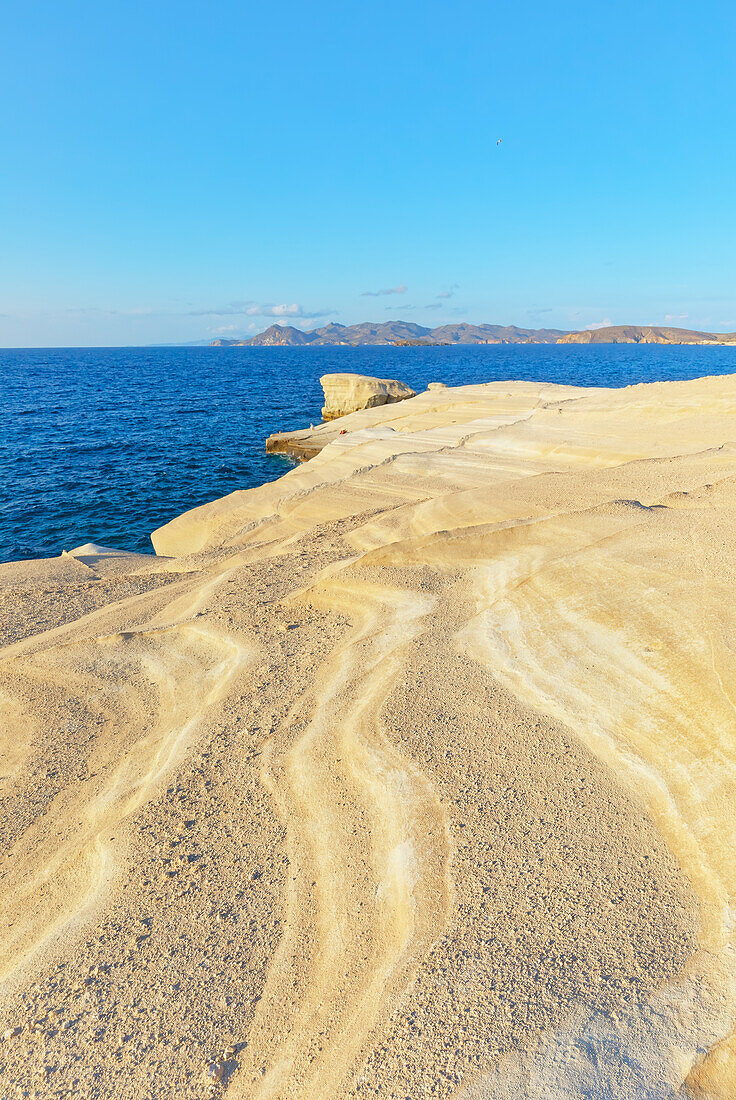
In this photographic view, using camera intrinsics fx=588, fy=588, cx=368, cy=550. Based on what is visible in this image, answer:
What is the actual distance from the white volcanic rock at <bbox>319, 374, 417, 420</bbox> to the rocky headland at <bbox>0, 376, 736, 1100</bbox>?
33.7 meters

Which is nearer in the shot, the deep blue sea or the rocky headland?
the rocky headland

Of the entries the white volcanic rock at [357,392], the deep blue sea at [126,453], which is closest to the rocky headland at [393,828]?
the deep blue sea at [126,453]

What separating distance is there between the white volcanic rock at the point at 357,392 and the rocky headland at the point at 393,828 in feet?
110

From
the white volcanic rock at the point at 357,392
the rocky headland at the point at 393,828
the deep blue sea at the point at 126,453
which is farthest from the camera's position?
the white volcanic rock at the point at 357,392

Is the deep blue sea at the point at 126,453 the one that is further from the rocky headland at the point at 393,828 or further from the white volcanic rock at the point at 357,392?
the rocky headland at the point at 393,828

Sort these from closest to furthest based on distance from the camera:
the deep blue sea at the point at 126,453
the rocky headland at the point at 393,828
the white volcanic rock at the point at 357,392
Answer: the rocky headland at the point at 393,828
the deep blue sea at the point at 126,453
the white volcanic rock at the point at 357,392

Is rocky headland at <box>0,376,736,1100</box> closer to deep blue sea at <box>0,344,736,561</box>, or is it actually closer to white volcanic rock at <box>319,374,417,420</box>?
deep blue sea at <box>0,344,736,561</box>

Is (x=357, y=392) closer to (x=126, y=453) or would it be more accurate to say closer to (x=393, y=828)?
(x=126, y=453)

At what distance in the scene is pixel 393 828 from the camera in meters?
4.74

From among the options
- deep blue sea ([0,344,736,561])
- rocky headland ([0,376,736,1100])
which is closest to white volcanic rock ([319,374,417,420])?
deep blue sea ([0,344,736,561])

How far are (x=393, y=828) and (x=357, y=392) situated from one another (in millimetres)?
40419

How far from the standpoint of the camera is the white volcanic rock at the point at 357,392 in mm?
42375

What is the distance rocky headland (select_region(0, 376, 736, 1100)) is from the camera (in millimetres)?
3295

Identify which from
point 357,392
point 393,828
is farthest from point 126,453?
point 393,828
